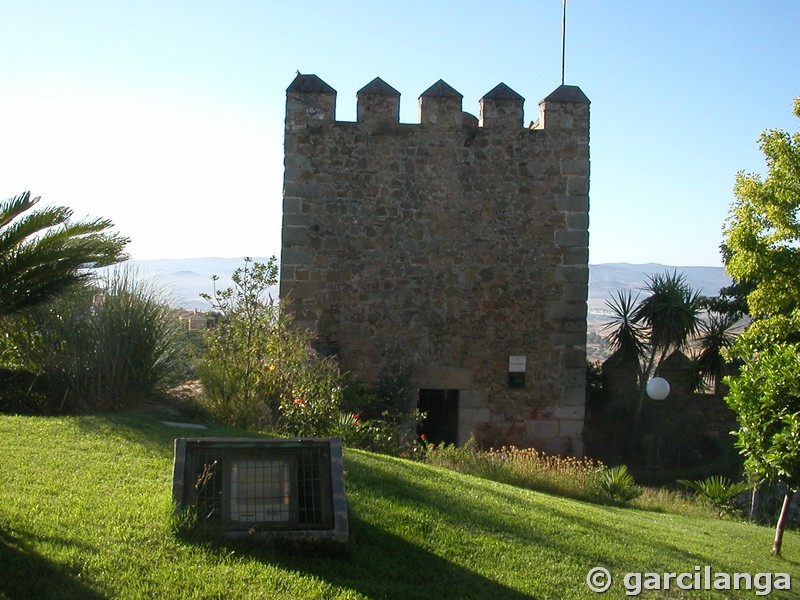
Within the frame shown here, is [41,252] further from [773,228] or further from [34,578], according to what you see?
[773,228]

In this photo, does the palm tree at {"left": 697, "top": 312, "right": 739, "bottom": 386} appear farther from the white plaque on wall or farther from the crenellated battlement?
the crenellated battlement

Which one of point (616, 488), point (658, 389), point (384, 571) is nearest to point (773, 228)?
point (658, 389)

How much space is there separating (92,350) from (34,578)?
576 cm

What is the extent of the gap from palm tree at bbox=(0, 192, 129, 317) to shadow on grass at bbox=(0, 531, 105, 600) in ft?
5.48

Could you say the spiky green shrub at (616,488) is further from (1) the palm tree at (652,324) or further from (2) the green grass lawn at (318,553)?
(1) the palm tree at (652,324)

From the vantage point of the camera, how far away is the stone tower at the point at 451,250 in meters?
15.1

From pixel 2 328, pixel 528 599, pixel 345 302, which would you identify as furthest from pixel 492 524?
pixel 345 302

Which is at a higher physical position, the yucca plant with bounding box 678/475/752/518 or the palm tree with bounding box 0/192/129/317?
the palm tree with bounding box 0/192/129/317

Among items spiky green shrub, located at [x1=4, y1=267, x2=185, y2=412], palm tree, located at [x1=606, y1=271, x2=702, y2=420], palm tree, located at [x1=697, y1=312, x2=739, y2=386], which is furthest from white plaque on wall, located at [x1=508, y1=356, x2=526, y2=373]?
spiky green shrub, located at [x1=4, y1=267, x2=185, y2=412]

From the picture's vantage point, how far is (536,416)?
15.5 metres

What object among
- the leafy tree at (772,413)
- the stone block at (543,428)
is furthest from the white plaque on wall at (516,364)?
Result: the leafy tree at (772,413)

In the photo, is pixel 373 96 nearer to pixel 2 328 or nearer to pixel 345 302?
pixel 345 302

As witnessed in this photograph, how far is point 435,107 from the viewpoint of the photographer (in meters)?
15.3

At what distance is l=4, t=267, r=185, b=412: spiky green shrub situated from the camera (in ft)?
33.6
